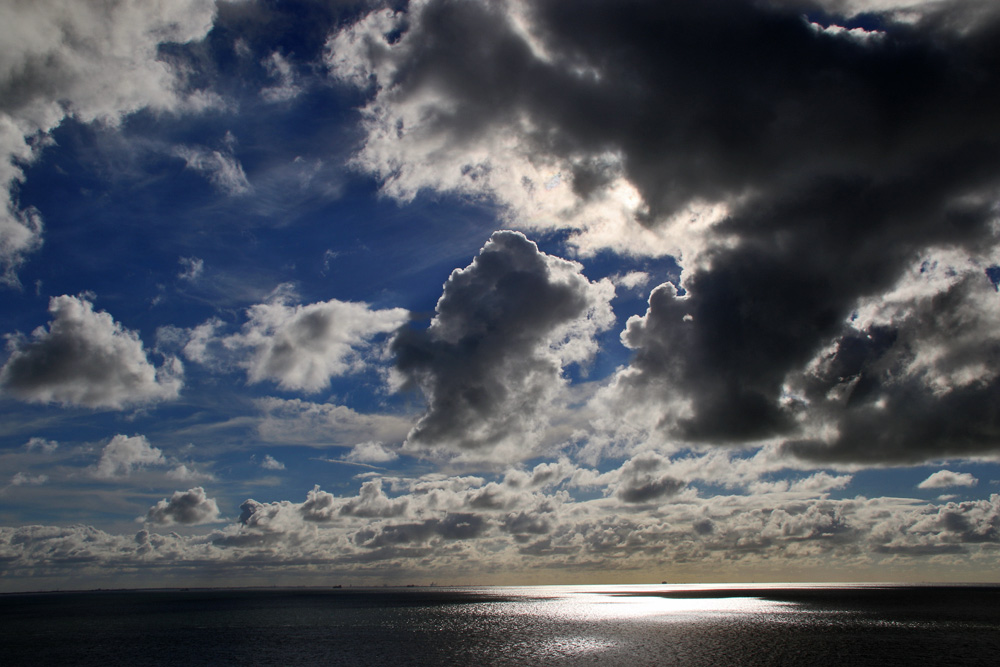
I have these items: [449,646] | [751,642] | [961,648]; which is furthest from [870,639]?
[449,646]

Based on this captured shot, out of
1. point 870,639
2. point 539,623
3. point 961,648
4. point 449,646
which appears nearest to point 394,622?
A: point 539,623

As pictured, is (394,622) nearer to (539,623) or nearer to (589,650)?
(539,623)

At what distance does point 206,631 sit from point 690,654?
403 ft

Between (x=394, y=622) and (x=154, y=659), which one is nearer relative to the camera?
(x=154, y=659)

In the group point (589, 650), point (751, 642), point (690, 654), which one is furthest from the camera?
point (751, 642)

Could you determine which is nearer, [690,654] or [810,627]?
[690,654]

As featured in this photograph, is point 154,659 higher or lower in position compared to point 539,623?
higher

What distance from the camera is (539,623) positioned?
166 m

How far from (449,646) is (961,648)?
9036 centimetres

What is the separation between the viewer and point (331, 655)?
314 ft

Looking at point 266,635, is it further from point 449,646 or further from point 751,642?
point 751,642

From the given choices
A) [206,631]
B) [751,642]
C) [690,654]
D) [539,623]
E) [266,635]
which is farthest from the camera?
[539,623]

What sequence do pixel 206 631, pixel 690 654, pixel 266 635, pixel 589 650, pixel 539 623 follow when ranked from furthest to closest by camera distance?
pixel 539 623
pixel 206 631
pixel 266 635
pixel 589 650
pixel 690 654

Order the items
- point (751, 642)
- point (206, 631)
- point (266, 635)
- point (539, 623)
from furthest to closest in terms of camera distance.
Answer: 1. point (539, 623)
2. point (206, 631)
3. point (266, 635)
4. point (751, 642)
